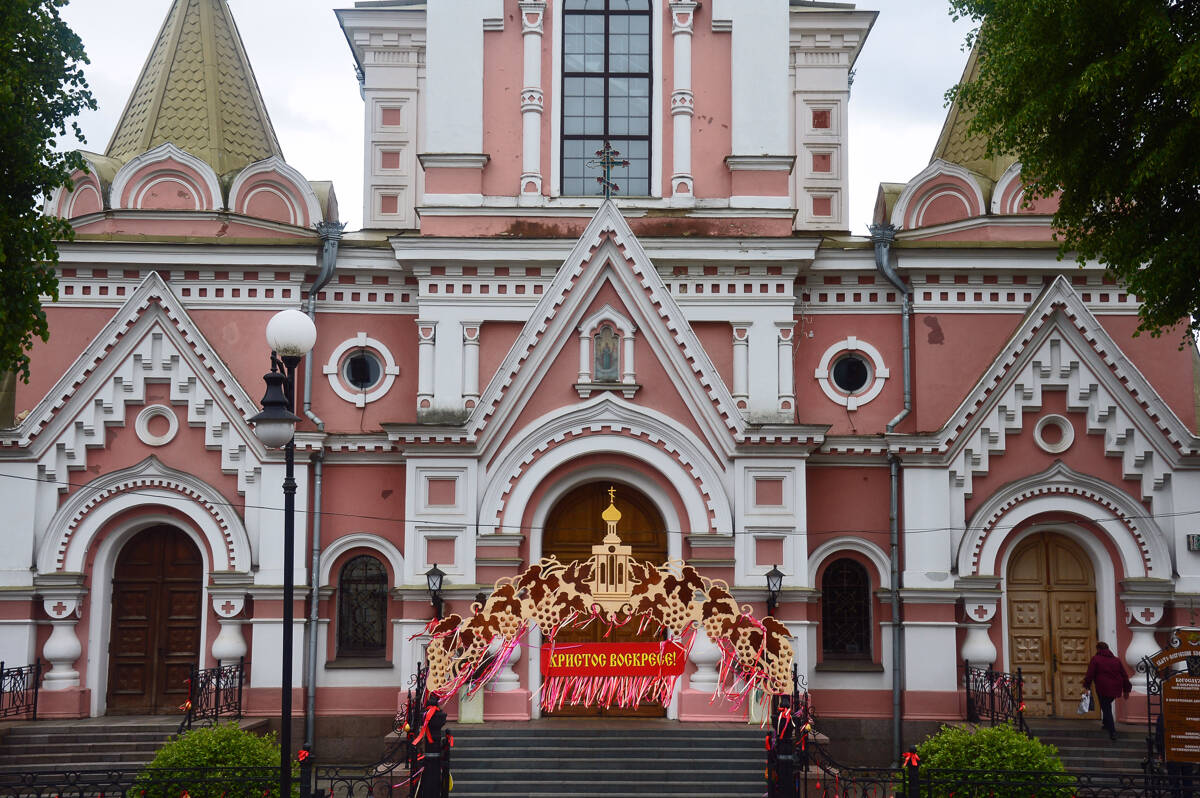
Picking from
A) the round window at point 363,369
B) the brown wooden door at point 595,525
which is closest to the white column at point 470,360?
the round window at point 363,369

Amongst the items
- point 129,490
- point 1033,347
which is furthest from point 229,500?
point 1033,347

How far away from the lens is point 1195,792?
42.6 feet

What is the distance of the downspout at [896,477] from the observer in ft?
61.6

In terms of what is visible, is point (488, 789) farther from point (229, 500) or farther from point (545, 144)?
point (545, 144)

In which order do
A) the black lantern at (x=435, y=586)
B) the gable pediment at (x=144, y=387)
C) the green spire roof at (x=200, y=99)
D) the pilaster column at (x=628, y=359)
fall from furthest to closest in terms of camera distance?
the green spire roof at (x=200, y=99)
the gable pediment at (x=144, y=387)
the pilaster column at (x=628, y=359)
the black lantern at (x=435, y=586)

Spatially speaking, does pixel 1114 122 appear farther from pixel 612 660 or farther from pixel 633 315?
pixel 612 660

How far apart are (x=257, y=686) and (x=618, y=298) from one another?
7756 millimetres

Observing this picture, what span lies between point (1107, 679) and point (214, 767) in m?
11.7

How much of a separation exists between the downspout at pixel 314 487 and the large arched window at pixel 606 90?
12.6 ft

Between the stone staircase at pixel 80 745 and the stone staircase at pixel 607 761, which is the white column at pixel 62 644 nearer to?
the stone staircase at pixel 80 745

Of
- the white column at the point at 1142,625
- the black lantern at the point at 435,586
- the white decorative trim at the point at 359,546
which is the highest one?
the white decorative trim at the point at 359,546

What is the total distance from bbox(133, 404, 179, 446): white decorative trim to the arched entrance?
12.8 meters

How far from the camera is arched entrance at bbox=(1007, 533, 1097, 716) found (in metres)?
18.9

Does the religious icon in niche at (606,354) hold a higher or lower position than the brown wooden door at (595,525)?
higher
